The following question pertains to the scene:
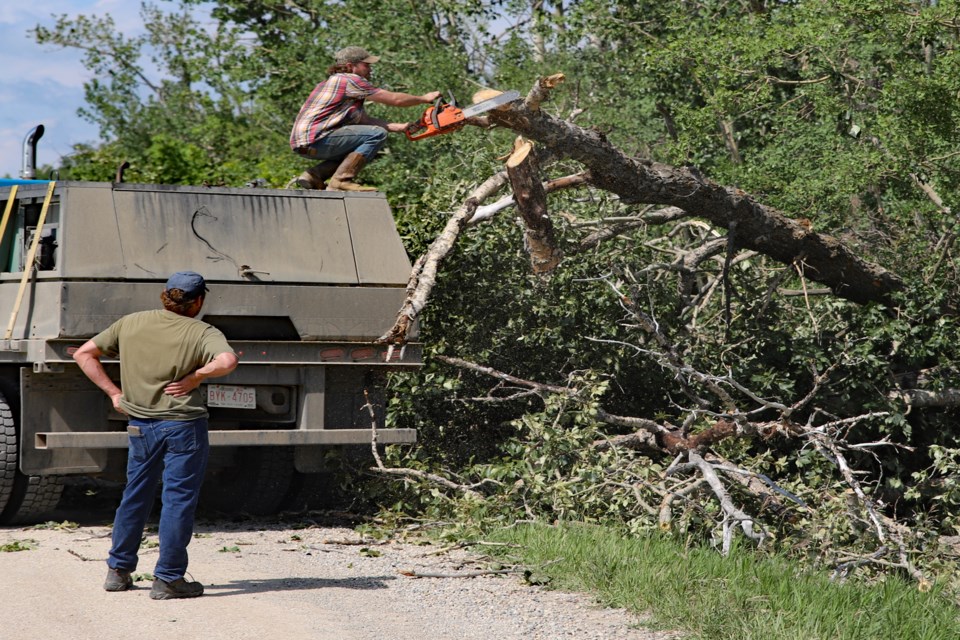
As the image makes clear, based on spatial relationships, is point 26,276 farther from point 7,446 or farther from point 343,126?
→ point 343,126

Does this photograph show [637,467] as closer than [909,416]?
Yes

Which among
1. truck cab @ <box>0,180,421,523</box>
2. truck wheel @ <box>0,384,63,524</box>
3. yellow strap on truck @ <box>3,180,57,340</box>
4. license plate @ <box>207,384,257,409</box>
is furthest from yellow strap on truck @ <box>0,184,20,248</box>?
license plate @ <box>207,384,257,409</box>

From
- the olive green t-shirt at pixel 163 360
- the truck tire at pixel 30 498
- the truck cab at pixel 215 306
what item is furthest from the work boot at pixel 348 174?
the olive green t-shirt at pixel 163 360

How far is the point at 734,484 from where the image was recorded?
7.81 meters

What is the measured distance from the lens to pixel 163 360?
5727mm

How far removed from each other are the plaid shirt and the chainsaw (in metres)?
0.76

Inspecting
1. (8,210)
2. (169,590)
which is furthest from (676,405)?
(8,210)

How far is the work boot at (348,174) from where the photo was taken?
866 cm

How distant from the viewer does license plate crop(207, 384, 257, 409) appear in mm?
7469

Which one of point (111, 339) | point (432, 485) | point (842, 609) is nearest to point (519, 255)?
point (432, 485)

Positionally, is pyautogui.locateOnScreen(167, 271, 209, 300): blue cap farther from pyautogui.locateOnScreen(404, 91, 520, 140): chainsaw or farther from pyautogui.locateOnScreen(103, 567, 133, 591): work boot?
pyautogui.locateOnScreen(404, 91, 520, 140): chainsaw

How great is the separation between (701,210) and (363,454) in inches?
115

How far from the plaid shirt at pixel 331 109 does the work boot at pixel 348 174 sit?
250mm

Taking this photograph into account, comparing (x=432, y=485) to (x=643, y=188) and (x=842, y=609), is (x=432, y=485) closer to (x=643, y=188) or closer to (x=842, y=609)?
(x=643, y=188)
